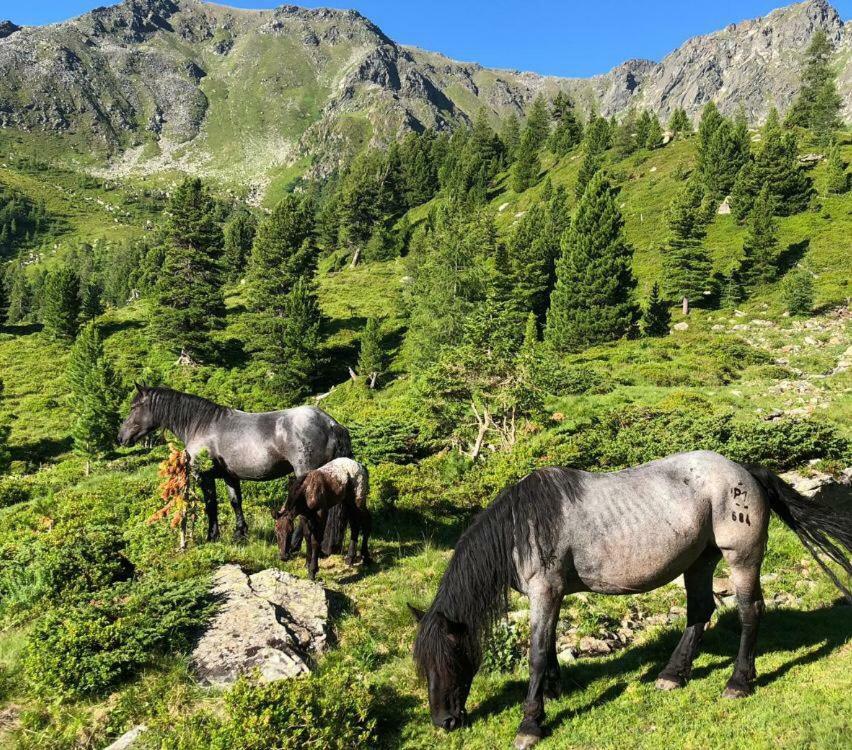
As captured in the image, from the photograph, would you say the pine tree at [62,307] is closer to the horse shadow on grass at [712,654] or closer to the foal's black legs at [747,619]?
the horse shadow on grass at [712,654]

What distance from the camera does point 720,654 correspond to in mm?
6395

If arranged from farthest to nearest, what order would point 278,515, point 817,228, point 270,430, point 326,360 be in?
1. point 817,228
2. point 326,360
3. point 270,430
4. point 278,515

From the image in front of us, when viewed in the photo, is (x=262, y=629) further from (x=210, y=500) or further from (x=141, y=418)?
(x=141, y=418)

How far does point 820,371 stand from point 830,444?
17801mm

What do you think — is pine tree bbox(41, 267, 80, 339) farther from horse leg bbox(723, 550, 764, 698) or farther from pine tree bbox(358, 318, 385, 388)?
horse leg bbox(723, 550, 764, 698)

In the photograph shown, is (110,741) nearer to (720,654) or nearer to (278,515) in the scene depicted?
(278,515)

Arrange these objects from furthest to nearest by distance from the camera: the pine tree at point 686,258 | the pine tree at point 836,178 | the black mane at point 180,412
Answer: the pine tree at point 836,178, the pine tree at point 686,258, the black mane at point 180,412

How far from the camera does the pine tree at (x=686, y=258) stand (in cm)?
4275

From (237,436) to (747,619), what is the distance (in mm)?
9011

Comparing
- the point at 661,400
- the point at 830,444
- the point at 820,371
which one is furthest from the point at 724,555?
the point at 820,371

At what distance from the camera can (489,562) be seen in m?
5.26

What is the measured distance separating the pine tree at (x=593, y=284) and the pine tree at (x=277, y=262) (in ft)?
82.1

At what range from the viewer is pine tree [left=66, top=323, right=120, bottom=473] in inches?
1259

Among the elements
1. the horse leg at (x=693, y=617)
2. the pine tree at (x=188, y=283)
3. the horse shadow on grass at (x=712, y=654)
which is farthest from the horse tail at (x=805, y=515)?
the pine tree at (x=188, y=283)
